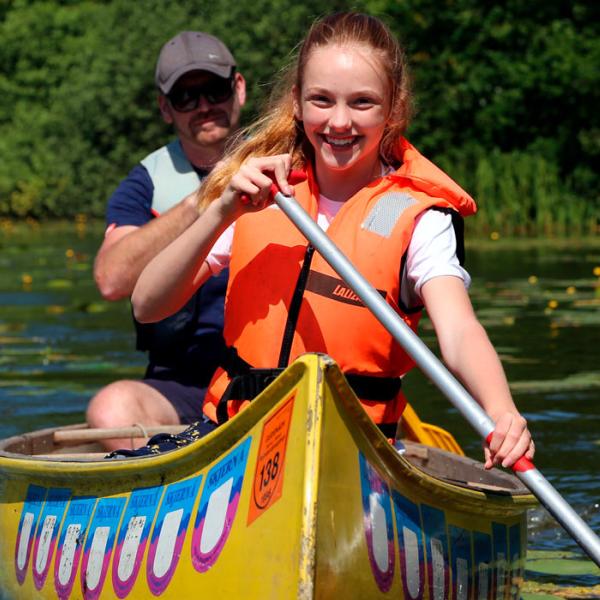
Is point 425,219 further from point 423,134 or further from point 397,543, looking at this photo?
point 423,134

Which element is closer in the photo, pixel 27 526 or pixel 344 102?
pixel 344 102

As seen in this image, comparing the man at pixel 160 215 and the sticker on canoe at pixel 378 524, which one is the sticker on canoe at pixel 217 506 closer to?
the sticker on canoe at pixel 378 524

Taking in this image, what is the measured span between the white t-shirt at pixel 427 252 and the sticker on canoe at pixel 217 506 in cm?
61

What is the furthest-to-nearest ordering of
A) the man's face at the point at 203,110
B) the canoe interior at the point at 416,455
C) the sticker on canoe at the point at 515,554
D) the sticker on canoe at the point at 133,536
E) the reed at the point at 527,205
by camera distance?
1. the reed at the point at 527,205
2. the man's face at the point at 203,110
3. the canoe interior at the point at 416,455
4. the sticker on canoe at the point at 515,554
5. the sticker on canoe at the point at 133,536

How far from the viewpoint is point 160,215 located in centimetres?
376

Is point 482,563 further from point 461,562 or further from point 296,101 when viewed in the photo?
point 296,101

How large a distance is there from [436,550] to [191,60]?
197 cm

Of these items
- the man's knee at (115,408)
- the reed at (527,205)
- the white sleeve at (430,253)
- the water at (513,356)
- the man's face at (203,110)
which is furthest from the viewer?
the reed at (527,205)

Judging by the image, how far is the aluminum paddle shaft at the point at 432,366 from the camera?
2488 millimetres

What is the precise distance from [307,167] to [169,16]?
21139 millimetres

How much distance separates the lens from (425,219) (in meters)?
2.86

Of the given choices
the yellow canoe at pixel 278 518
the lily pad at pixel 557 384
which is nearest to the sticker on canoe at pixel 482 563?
the yellow canoe at pixel 278 518

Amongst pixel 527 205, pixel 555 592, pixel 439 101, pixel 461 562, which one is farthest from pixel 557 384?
pixel 439 101

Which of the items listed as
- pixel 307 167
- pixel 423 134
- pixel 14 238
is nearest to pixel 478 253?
pixel 423 134
